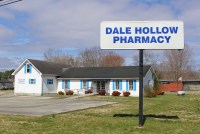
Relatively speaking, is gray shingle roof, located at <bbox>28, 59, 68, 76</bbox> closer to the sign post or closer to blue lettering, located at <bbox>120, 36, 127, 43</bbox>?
blue lettering, located at <bbox>120, 36, 127, 43</bbox>

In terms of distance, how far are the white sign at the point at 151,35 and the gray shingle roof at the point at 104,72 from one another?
3160 centimetres

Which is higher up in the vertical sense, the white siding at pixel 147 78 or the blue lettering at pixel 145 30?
the blue lettering at pixel 145 30

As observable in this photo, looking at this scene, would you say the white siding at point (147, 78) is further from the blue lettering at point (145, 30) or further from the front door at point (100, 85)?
the blue lettering at point (145, 30)

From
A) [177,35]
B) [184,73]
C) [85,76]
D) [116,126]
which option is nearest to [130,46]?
[177,35]

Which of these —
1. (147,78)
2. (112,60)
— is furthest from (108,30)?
(112,60)

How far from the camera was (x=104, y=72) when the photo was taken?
49.8 metres

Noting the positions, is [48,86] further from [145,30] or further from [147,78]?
[145,30]

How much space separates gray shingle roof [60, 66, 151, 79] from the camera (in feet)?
154

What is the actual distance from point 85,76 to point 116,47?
35.7 metres

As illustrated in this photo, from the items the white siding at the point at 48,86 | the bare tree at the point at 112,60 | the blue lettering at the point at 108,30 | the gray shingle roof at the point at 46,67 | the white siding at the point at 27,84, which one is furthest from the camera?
the bare tree at the point at 112,60

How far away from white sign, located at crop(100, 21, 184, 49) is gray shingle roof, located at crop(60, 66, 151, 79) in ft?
104

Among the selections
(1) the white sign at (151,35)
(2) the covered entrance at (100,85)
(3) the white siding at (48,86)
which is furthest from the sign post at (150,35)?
(3) the white siding at (48,86)

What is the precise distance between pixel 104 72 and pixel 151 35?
3658cm

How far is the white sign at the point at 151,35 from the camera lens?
523 inches
